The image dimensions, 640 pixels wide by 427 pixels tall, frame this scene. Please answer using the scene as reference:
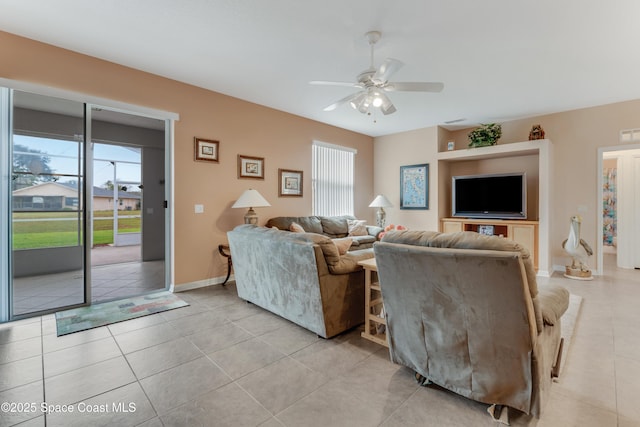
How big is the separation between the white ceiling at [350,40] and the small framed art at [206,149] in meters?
0.76

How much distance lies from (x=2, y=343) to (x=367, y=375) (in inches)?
117

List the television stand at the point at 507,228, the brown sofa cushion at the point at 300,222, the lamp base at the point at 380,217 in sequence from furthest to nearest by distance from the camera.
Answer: the lamp base at the point at 380,217 → the television stand at the point at 507,228 → the brown sofa cushion at the point at 300,222

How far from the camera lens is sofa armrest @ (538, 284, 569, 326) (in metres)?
1.61

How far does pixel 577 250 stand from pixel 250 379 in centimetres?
522

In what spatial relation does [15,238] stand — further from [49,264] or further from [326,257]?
[326,257]

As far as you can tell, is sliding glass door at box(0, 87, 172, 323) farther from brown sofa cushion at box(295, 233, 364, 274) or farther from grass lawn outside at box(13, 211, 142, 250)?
brown sofa cushion at box(295, 233, 364, 274)

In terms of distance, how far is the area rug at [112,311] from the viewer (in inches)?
108

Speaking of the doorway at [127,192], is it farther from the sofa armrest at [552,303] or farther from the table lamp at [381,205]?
the sofa armrest at [552,303]

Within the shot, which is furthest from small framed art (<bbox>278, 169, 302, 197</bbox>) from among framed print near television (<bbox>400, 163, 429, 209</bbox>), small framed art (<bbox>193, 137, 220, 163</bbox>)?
framed print near television (<bbox>400, 163, 429, 209</bbox>)

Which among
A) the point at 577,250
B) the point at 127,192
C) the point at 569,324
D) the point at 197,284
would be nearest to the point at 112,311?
the point at 197,284

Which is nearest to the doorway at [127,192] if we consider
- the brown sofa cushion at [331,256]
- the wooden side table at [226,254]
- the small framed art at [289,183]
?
the wooden side table at [226,254]

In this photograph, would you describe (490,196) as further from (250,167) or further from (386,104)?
(250,167)

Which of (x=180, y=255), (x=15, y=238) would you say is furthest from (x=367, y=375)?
Result: (x=15, y=238)

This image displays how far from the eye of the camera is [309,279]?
2420mm
